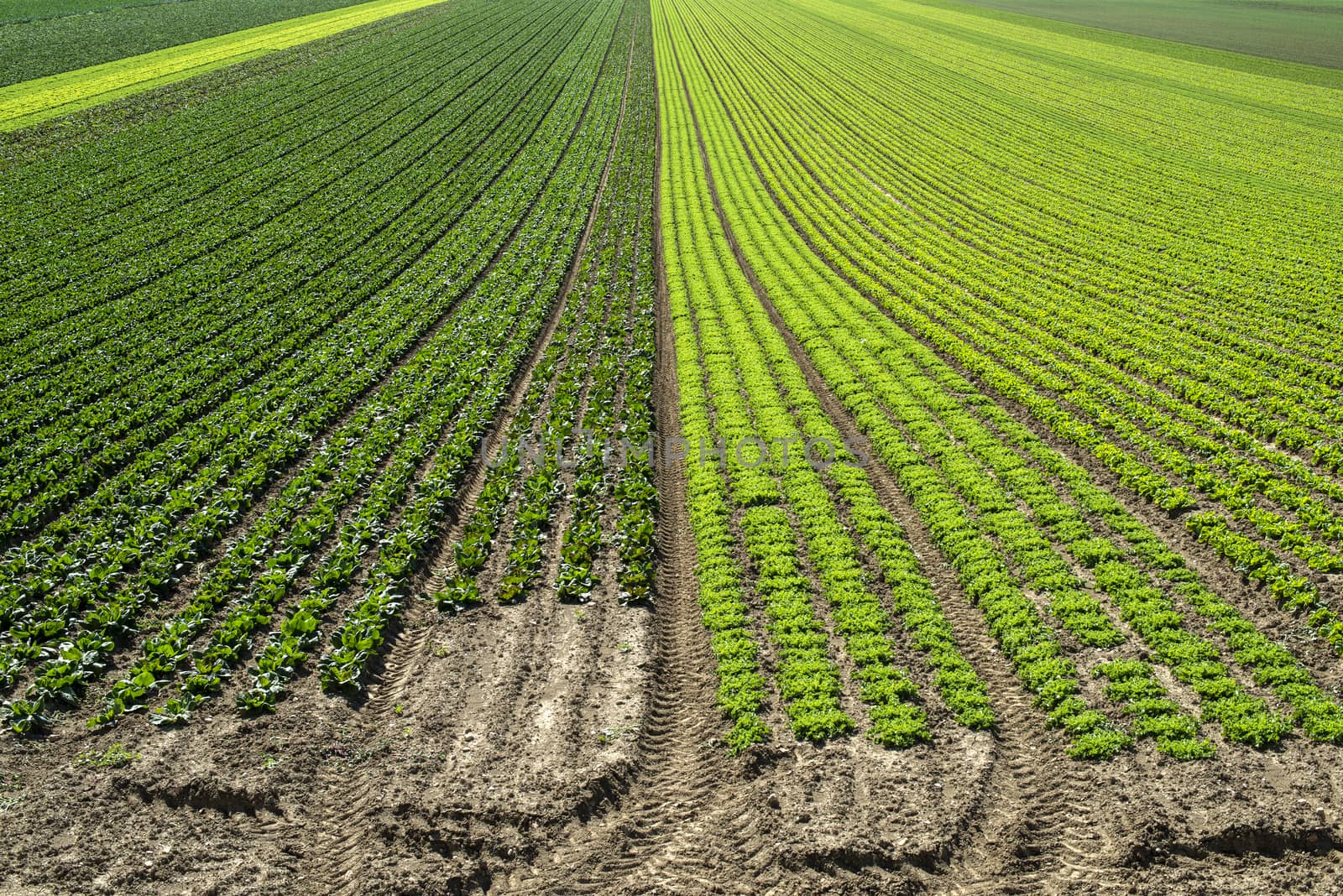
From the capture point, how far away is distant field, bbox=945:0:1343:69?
254 ft

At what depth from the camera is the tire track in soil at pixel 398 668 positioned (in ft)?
33.9

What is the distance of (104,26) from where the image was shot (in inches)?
3007

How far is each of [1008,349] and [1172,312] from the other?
6.54 metres

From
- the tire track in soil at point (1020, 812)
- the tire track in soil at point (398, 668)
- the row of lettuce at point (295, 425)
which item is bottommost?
the tire track in soil at point (1020, 812)

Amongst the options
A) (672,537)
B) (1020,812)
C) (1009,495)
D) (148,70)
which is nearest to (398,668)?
(672,537)

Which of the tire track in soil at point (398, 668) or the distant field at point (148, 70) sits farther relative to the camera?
the distant field at point (148, 70)

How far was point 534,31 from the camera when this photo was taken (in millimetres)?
86750

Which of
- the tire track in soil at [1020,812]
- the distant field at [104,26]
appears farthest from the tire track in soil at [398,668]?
the distant field at [104,26]

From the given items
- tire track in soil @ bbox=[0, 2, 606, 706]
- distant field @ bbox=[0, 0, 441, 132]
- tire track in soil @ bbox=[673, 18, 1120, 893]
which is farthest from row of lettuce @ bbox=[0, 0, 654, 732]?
distant field @ bbox=[0, 0, 441, 132]

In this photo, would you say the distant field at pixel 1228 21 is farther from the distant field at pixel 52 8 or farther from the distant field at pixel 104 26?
the distant field at pixel 52 8

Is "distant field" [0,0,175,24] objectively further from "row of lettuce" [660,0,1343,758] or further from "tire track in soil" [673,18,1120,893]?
"tire track in soil" [673,18,1120,893]

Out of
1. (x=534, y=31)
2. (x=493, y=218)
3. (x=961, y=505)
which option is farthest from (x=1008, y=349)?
(x=534, y=31)

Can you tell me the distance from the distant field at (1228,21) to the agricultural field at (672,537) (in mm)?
52348

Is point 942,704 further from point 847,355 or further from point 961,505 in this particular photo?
point 847,355
